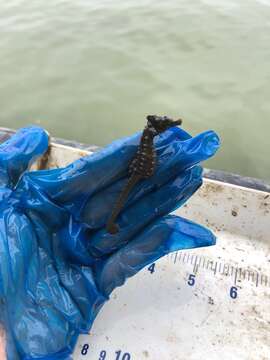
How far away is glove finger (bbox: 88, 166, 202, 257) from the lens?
1.03 meters


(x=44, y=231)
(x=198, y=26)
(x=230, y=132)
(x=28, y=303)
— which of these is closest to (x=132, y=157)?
(x=44, y=231)

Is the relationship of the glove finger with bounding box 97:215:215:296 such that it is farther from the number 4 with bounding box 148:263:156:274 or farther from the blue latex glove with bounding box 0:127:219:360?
the number 4 with bounding box 148:263:156:274

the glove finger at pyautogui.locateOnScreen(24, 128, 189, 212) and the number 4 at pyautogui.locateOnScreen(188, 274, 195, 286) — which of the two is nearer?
the glove finger at pyautogui.locateOnScreen(24, 128, 189, 212)

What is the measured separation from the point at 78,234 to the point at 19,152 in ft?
1.07

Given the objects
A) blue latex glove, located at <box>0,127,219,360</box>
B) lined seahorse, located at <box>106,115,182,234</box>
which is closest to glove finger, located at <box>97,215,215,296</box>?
blue latex glove, located at <box>0,127,219,360</box>

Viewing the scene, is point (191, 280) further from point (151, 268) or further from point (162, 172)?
point (162, 172)

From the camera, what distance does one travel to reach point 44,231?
108 cm

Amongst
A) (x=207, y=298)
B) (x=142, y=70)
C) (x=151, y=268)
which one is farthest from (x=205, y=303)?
(x=142, y=70)

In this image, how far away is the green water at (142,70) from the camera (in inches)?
92.5

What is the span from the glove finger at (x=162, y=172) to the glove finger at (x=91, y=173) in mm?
20

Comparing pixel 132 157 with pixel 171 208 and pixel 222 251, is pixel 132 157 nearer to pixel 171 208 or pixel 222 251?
pixel 171 208

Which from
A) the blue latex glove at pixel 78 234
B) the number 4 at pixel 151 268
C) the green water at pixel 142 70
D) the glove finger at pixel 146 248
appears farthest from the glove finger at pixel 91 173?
the green water at pixel 142 70

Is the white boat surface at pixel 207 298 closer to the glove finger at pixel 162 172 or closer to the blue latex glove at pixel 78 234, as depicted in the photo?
the blue latex glove at pixel 78 234

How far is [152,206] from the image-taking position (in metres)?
1.05
